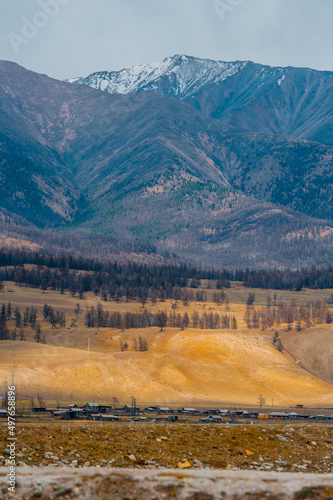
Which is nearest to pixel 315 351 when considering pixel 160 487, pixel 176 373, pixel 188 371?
pixel 188 371

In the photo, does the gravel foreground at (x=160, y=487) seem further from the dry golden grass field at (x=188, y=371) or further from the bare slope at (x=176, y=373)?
the bare slope at (x=176, y=373)

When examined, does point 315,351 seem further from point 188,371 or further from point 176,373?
point 176,373

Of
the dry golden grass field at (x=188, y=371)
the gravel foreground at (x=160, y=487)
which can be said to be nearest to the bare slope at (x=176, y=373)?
the dry golden grass field at (x=188, y=371)

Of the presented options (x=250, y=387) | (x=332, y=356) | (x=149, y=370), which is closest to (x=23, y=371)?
(x=149, y=370)

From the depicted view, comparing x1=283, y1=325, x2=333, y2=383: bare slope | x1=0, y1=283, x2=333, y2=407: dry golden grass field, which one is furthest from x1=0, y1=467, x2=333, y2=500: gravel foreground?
x1=283, y1=325, x2=333, y2=383: bare slope

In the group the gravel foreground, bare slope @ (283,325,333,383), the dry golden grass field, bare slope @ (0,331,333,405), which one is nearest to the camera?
the gravel foreground

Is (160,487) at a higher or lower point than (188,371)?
lower

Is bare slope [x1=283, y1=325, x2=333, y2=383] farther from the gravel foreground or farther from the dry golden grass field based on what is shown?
the gravel foreground

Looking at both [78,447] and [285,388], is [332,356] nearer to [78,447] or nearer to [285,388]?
[285,388]
